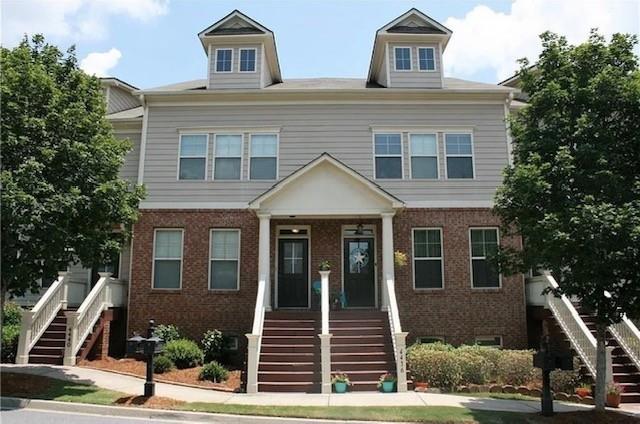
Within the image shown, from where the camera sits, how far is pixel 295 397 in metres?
12.0

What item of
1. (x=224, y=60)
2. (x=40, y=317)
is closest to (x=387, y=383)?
(x=40, y=317)

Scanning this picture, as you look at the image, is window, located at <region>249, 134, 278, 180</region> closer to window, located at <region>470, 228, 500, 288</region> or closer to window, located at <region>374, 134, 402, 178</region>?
window, located at <region>374, 134, 402, 178</region>

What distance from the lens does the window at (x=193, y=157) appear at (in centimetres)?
1833

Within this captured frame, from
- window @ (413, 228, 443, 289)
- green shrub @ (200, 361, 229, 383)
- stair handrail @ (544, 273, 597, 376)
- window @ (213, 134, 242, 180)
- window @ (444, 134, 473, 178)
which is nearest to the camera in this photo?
stair handrail @ (544, 273, 597, 376)

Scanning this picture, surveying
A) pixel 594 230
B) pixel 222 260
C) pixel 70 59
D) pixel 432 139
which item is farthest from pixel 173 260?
pixel 594 230

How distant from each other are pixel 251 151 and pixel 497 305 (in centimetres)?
954

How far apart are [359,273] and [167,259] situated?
638 cm

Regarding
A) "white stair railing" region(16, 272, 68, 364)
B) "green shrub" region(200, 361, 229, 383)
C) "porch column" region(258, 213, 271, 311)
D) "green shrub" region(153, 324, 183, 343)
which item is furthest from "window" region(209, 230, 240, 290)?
"white stair railing" region(16, 272, 68, 364)

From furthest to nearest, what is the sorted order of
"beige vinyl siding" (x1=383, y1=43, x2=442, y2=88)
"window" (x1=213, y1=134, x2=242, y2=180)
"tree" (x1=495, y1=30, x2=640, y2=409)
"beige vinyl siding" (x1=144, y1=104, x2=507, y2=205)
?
"beige vinyl siding" (x1=383, y1=43, x2=442, y2=88) < "window" (x1=213, y1=134, x2=242, y2=180) < "beige vinyl siding" (x1=144, y1=104, x2=507, y2=205) < "tree" (x1=495, y1=30, x2=640, y2=409)

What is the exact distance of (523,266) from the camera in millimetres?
11742

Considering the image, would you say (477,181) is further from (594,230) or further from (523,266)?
(594,230)

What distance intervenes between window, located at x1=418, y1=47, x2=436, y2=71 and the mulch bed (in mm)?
12182

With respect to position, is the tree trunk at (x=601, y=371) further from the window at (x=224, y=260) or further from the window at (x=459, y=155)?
the window at (x=224, y=260)

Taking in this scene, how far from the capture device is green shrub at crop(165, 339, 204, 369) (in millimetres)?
14984
